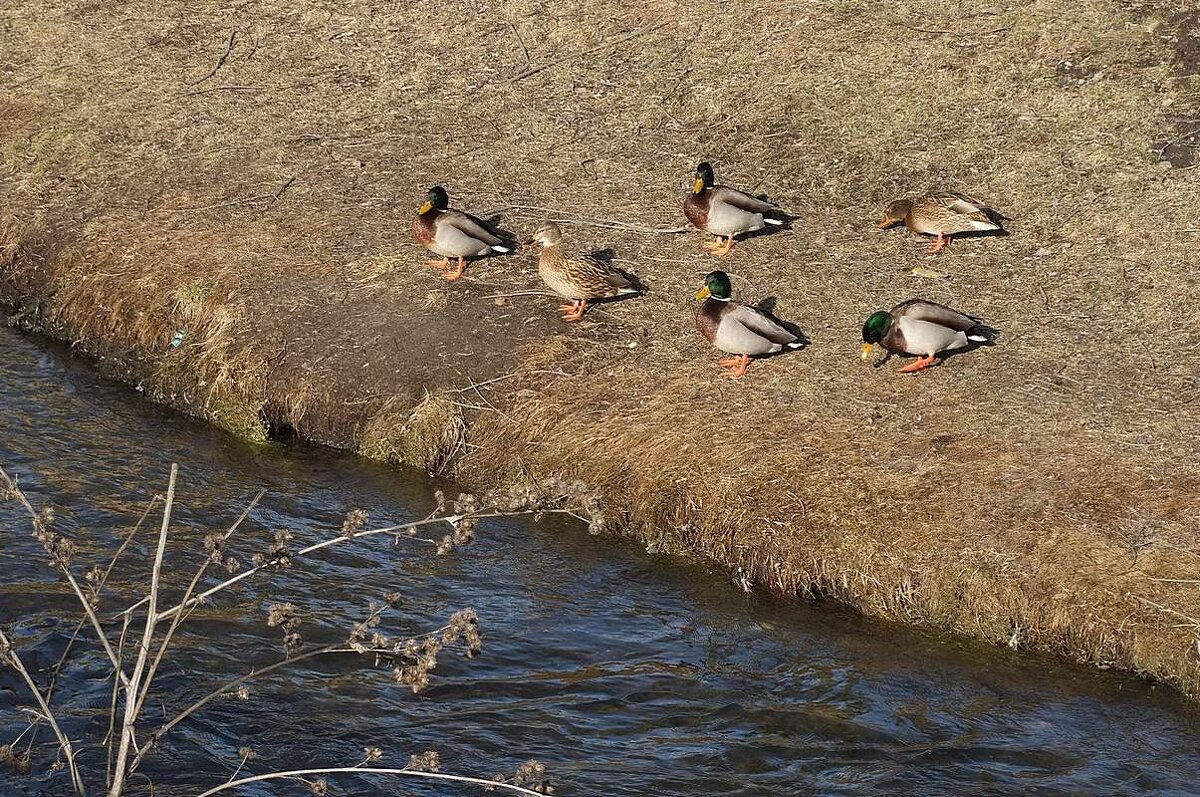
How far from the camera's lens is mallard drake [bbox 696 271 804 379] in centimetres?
1005

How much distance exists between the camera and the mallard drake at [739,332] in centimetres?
1005

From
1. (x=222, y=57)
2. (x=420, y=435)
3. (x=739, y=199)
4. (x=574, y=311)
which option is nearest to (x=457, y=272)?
(x=574, y=311)

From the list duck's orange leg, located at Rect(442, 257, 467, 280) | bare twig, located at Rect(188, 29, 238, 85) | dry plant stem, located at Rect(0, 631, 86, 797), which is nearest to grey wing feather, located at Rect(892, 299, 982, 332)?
duck's orange leg, located at Rect(442, 257, 467, 280)

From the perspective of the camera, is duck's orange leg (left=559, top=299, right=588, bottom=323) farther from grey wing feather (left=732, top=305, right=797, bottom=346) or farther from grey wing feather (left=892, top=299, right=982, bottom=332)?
grey wing feather (left=892, top=299, right=982, bottom=332)

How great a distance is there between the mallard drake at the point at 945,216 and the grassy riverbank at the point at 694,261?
0.24m

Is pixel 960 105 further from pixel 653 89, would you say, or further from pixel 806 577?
pixel 806 577

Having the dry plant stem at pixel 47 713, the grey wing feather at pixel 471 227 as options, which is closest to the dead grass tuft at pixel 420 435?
the grey wing feather at pixel 471 227

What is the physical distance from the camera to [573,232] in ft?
39.7

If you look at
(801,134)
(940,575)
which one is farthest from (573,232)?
(940,575)

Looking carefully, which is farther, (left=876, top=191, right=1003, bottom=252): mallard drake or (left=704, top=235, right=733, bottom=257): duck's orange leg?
(left=704, top=235, right=733, bottom=257): duck's orange leg

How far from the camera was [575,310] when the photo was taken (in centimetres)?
1097

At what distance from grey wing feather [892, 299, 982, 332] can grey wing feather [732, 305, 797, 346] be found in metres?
0.79

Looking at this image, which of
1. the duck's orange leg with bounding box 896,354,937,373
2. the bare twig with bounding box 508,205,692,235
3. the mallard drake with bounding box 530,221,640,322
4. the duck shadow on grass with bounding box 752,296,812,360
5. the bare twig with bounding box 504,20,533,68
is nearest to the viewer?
the duck's orange leg with bounding box 896,354,937,373

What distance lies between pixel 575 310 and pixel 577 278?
34cm
